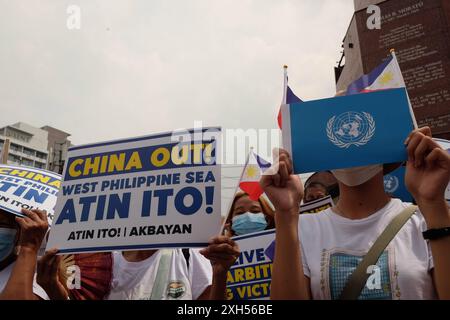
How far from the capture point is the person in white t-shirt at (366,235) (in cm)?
130

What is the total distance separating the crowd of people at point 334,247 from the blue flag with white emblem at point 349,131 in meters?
0.07

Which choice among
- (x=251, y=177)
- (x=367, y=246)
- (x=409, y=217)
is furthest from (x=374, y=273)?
(x=251, y=177)

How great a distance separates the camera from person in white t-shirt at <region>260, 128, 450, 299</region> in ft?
4.28

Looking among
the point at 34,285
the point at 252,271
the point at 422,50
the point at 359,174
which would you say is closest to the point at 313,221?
the point at 359,174

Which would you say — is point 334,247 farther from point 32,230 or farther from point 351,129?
point 32,230

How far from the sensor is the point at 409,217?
1.46 m

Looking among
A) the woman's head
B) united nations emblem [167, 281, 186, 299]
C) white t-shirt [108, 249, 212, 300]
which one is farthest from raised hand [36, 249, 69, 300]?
the woman's head

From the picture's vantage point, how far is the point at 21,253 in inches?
80.0

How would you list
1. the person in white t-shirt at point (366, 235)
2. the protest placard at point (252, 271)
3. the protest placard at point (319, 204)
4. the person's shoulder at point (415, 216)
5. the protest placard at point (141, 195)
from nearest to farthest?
the person in white t-shirt at point (366, 235), the person's shoulder at point (415, 216), the protest placard at point (141, 195), the protest placard at point (252, 271), the protest placard at point (319, 204)

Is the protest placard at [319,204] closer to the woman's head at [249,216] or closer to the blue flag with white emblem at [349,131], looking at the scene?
the woman's head at [249,216]

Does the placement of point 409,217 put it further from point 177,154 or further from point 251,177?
point 251,177

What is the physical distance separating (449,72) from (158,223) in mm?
12863

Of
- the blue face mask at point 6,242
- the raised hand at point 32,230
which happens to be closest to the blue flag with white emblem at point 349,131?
the raised hand at point 32,230

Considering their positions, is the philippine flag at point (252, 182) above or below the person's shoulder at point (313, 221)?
above
